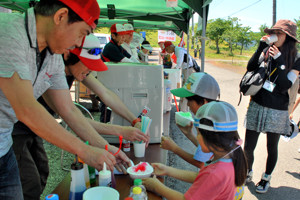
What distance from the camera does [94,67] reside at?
62.5 inches

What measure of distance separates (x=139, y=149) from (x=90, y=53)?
2.46ft

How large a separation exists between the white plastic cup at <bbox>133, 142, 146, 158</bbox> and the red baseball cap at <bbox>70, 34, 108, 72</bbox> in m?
0.60

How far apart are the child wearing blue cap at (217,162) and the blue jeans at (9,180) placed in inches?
24.9

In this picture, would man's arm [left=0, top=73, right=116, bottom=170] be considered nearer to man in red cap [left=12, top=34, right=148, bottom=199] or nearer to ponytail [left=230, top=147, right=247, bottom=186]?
man in red cap [left=12, top=34, right=148, bottom=199]

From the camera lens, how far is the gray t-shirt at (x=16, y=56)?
3.11ft

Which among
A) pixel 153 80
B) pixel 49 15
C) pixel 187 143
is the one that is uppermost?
pixel 49 15

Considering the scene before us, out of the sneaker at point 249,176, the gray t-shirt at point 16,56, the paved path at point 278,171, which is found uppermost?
the gray t-shirt at point 16,56

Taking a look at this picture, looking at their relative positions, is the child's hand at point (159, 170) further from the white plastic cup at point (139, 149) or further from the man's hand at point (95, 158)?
the man's hand at point (95, 158)

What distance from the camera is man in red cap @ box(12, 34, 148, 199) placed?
1.59m

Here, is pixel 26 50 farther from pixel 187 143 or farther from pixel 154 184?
pixel 187 143

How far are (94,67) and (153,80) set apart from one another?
575 millimetres

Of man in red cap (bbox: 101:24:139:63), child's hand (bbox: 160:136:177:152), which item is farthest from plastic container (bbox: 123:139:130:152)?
man in red cap (bbox: 101:24:139:63)

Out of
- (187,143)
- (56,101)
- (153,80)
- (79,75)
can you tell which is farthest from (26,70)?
(187,143)

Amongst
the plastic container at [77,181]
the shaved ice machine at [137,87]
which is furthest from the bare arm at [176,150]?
the plastic container at [77,181]
